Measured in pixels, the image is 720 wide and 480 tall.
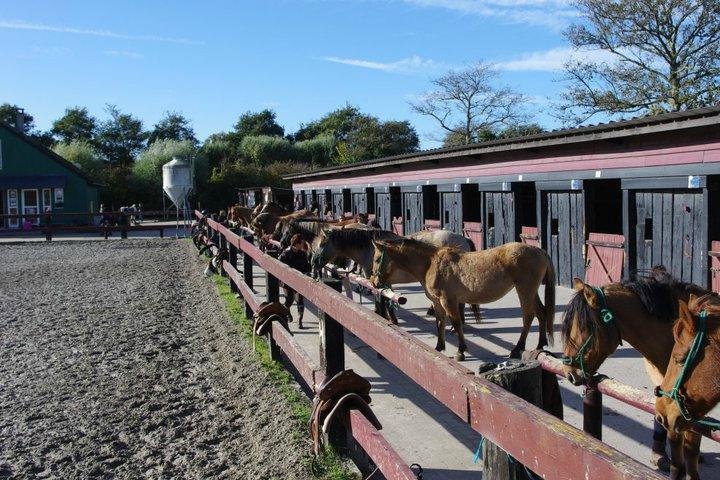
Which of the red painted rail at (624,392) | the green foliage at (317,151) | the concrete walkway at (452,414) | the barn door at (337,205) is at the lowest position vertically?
the concrete walkway at (452,414)

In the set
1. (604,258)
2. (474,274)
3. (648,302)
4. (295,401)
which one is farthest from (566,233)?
(648,302)

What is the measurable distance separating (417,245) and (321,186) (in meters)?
22.5

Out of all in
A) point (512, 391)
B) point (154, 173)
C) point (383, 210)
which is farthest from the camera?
point (154, 173)

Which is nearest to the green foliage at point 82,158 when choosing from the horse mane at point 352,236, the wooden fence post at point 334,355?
the horse mane at point 352,236

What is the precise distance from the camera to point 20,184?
37250 millimetres

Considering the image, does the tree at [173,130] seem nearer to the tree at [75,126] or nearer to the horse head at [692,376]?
the tree at [75,126]

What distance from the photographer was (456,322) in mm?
6965

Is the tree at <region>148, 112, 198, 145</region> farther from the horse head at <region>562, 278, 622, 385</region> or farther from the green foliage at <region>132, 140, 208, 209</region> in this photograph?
the horse head at <region>562, 278, 622, 385</region>

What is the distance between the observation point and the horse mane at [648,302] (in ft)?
12.5

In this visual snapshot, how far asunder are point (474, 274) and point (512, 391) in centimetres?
514

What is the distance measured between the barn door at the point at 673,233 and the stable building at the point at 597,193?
0.02 metres

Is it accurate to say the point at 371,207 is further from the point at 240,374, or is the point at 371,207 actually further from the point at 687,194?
the point at 240,374

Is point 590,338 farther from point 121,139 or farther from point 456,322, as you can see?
point 121,139

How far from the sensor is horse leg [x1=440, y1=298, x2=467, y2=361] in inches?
273
